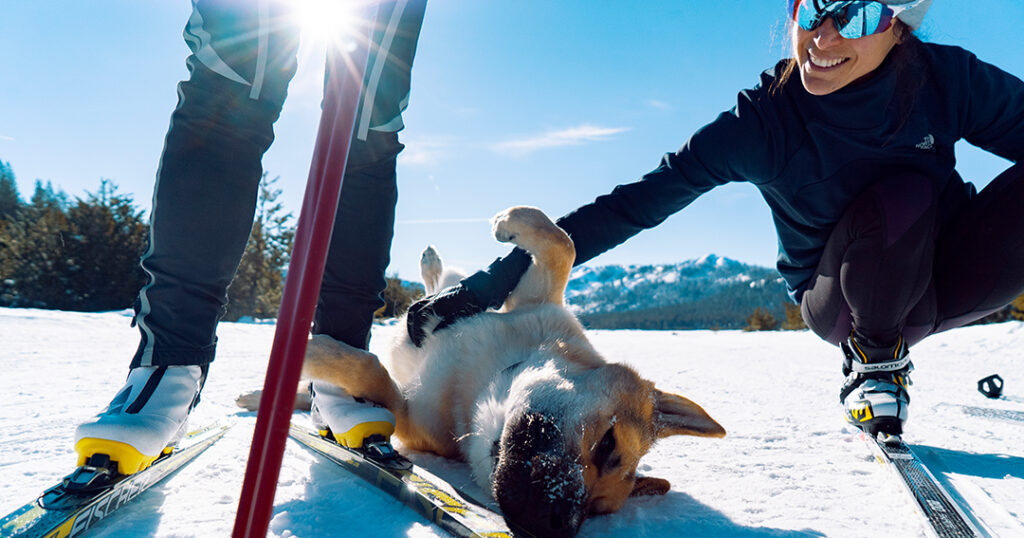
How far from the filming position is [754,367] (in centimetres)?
581

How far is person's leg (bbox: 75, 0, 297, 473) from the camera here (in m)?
1.62

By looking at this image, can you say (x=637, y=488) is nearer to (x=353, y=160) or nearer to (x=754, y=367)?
(x=353, y=160)

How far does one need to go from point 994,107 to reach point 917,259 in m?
0.86

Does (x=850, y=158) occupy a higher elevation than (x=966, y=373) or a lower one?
higher

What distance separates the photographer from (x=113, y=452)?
4.67 ft

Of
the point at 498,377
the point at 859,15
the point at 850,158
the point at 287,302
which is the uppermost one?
the point at 859,15

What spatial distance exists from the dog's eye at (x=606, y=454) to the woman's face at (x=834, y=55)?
2.00 metres

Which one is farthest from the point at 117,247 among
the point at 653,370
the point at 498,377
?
the point at 498,377

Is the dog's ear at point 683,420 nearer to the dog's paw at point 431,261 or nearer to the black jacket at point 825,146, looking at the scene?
the black jacket at point 825,146

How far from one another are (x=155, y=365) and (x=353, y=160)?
1.08m

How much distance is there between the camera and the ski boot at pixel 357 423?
1.85 metres

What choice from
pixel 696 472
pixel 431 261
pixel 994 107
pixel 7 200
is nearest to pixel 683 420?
pixel 696 472

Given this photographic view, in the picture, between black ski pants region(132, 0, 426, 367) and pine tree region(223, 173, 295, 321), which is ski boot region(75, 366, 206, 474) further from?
pine tree region(223, 173, 295, 321)

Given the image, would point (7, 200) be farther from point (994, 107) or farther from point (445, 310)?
point (994, 107)
